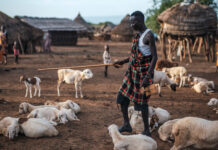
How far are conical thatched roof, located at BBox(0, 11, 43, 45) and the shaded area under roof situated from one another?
5609mm

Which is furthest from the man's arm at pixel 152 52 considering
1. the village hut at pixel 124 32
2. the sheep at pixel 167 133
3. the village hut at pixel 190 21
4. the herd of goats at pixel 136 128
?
the village hut at pixel 124 32

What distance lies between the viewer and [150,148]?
3580 millimetres

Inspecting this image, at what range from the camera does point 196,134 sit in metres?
3.69

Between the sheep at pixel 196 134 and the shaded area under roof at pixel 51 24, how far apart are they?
79.4 feet

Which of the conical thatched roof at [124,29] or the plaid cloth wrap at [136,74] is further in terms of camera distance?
the conical thatched roof at [124,29]

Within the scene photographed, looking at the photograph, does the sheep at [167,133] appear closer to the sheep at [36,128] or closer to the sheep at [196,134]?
the sheep at [196,134]

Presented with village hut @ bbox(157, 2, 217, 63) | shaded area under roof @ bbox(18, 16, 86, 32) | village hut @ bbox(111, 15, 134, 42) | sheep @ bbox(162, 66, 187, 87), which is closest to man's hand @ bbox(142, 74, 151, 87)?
sheep @ bbox(162, 66, 187, 87)

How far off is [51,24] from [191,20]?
1743 centimetres

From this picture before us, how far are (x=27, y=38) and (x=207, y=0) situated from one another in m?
17.0

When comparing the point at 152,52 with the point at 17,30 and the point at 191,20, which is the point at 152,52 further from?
the point at 17,30

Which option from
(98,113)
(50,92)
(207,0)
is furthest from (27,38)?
(207,0)

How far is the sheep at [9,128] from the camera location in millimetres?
4277

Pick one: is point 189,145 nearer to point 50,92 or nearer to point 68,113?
point 68,113

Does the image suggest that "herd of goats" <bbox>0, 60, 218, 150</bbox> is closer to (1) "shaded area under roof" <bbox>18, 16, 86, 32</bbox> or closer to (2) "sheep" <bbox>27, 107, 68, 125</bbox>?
(2) "sheep" <bbox>27, 107, 68, 125</bbox>
